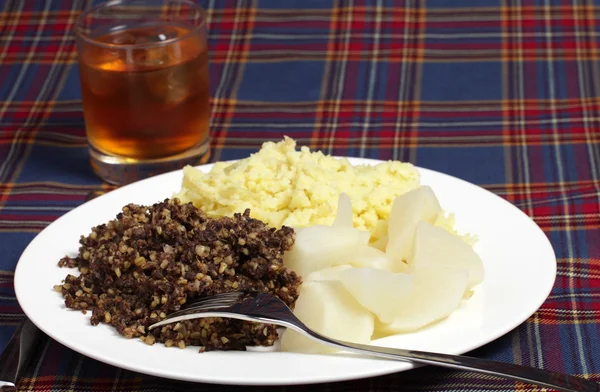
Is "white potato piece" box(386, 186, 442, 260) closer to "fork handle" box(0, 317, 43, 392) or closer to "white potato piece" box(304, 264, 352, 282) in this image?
"white potato piece" box(304, 264, 352, 282)

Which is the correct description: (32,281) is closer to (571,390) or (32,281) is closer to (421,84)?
(571,390)

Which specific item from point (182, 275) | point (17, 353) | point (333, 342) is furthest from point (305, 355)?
point (17, 353)

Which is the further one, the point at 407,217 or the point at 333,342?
the point at 407,217

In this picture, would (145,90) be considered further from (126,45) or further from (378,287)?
(378,287)

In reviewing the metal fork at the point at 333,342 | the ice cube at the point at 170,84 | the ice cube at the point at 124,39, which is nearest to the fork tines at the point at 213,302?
the metal fork at the point at 333,342

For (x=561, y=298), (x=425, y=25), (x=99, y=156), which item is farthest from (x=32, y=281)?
(x=425, y=25)

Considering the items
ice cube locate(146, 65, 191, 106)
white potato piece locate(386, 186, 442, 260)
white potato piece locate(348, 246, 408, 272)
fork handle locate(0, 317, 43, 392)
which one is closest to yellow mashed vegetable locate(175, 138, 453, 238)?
white potato piece locate(386, 186, 442, 260)
